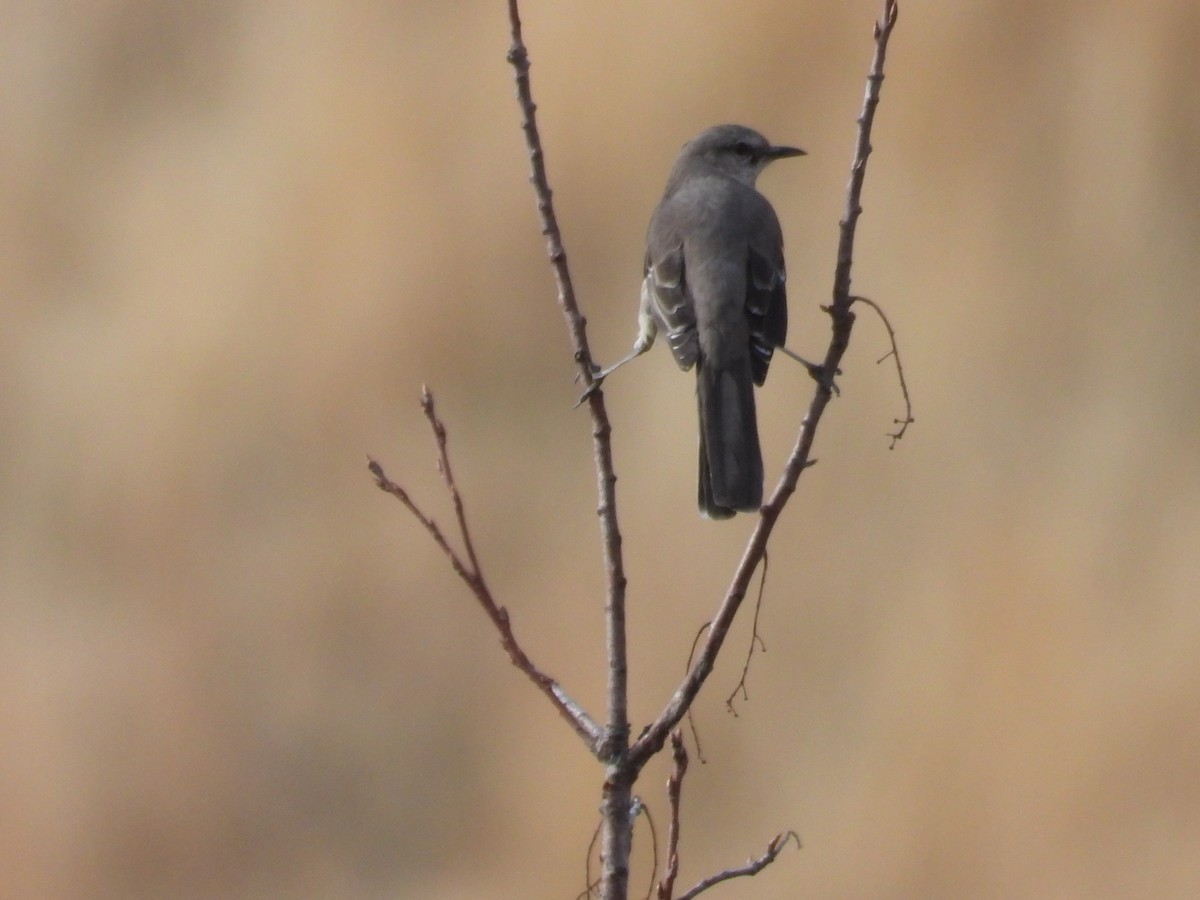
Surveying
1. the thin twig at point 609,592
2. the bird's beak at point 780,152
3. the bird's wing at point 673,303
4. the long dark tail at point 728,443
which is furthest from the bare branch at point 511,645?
the bird's beak at point 780,152

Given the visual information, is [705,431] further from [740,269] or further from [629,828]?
[629,828]

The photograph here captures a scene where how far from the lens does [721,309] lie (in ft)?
8.21

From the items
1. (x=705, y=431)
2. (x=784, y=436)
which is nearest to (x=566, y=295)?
(x=705, y=431)

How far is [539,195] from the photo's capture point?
4.78 ft

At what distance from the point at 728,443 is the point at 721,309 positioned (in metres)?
0.41

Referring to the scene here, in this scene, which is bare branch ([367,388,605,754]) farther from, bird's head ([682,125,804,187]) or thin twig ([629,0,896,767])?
bird's head ([682,125,804,187])

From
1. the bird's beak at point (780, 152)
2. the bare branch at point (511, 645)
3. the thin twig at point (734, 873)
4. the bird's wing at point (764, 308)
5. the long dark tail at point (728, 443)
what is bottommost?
the thin twig at point (734, 873)

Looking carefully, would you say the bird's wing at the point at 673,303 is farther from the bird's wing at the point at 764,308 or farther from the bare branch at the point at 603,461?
the bare branch at the point at 603,461

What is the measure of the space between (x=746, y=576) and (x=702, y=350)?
107 centimetres

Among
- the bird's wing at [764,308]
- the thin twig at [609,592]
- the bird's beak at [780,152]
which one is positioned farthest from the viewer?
the bird's beak at [780,152]

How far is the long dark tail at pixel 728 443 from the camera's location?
2084mm

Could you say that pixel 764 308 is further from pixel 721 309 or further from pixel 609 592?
pixel 609 592

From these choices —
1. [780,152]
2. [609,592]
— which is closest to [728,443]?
[609,592]

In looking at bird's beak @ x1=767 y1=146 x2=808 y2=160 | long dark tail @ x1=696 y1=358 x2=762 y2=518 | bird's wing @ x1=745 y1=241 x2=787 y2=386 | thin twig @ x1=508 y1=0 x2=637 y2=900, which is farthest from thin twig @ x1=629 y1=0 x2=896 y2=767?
bird's beak @ x1=767 y1=146 x2=808 y2=160
